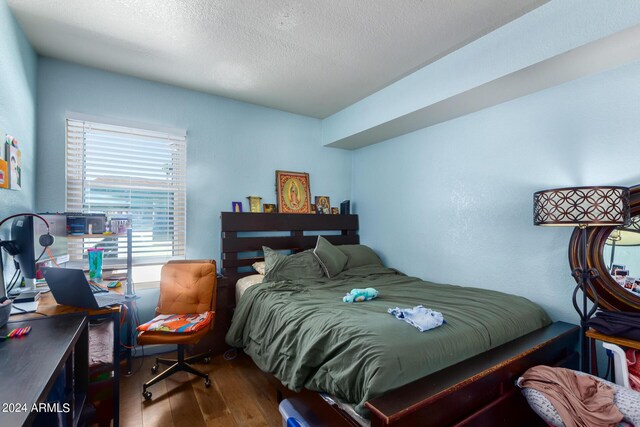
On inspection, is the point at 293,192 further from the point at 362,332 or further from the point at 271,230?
the point at 362,332

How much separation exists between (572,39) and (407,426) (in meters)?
2.30

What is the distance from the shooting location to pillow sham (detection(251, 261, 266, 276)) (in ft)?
10.5

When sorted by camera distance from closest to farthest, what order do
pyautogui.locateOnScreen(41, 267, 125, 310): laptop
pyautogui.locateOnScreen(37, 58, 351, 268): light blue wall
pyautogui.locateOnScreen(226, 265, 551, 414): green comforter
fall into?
pyautogui.locateOnScreen(226, 265, 551, 414): green comforter → pyautogui.locateOnScreen(41, 267, 125, 310): laptop → pyautogui.locateOnScreen(37, 58, 351, 268): light blue wall

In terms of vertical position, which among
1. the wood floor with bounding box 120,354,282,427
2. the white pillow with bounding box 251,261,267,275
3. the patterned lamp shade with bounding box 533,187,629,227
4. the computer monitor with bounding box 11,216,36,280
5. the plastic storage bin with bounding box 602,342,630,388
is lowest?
the wood floor with bounding box 120,354,282,427

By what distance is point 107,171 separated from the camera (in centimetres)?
281

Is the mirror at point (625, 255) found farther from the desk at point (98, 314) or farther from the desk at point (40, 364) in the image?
the desk at point (98, 314)

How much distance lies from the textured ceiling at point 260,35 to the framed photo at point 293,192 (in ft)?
3.79

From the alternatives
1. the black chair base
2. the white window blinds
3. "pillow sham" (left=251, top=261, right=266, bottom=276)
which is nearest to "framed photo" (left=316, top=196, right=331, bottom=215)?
"pillow sham" (left=251, top=261, right=266, bottom=276)

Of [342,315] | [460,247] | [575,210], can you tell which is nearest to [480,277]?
[460,247]

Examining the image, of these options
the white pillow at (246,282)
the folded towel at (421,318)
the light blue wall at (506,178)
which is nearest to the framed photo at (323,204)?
the light blue wall at (506,178)

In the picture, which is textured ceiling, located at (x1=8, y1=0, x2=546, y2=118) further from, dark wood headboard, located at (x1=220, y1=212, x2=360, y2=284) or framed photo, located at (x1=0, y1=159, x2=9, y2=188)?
dark wood headboard, located at (x1=220, y1=212, x2=360, y2=284)

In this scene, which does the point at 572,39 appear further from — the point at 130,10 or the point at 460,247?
the point at 130,10

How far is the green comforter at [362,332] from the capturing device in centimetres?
140

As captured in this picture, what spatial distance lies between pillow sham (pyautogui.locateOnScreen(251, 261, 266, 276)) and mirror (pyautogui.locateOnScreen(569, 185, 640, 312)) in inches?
105
